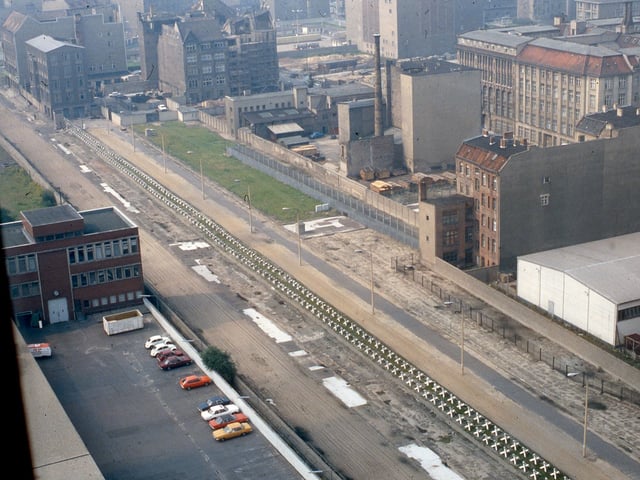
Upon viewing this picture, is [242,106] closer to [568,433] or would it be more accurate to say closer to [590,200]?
[590,200]

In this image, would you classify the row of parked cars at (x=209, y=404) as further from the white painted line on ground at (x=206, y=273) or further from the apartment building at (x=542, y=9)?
the apartment building at (x=542, y=9)

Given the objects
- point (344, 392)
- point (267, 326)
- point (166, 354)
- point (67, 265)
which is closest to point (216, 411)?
point (166, 354)

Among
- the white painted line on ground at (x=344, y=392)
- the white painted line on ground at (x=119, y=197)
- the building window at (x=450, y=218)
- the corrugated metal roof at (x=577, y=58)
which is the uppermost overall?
the corrugated metal roof at (x=577, y=58)

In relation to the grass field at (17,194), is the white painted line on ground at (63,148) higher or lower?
higher

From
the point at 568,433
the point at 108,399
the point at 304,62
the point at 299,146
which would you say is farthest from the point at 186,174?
the point at 304,62

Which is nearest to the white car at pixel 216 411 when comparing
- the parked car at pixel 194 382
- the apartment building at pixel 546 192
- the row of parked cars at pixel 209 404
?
the row of parked cars at pixel 209 404

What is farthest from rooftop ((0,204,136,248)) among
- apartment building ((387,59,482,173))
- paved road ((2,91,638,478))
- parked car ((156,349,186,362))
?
apartment building ((387,59,482,173))

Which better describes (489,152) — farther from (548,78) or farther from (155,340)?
(548,78)
